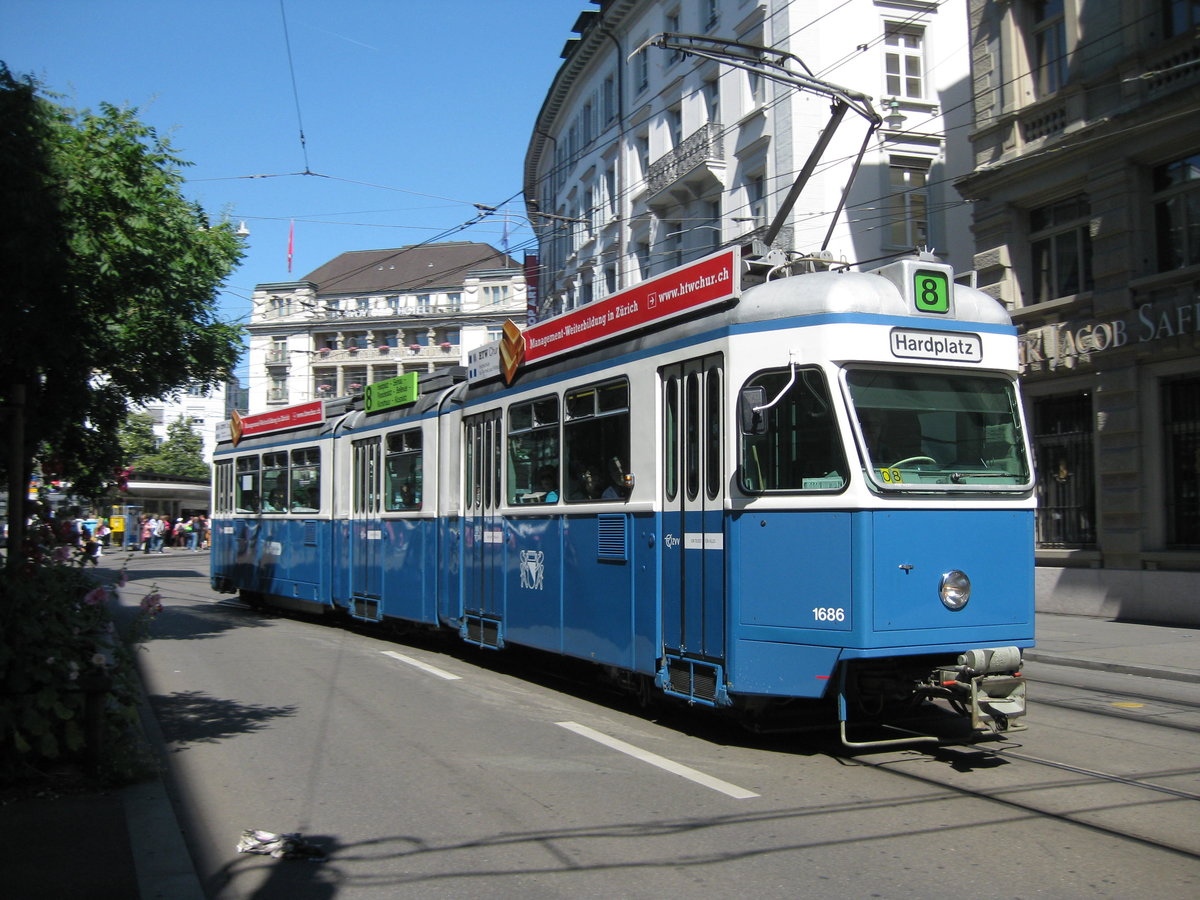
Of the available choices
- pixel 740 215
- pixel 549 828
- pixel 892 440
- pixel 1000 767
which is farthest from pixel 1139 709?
pixel 740 215

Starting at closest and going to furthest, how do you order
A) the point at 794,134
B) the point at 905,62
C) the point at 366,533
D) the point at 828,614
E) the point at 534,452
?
1. the point at 828,614
2. the point at 534,452
3. the point at 366,533
4. the point at 794,134
5. the point at 905,62

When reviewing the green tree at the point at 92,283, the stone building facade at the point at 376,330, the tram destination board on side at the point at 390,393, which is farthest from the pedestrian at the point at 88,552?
the stone building facade at the point at 376,330

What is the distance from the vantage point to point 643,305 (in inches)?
355

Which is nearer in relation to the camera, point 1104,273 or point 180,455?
point 1104,273

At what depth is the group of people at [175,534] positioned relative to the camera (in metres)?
52.7

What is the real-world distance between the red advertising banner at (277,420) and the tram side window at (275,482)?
51 cm

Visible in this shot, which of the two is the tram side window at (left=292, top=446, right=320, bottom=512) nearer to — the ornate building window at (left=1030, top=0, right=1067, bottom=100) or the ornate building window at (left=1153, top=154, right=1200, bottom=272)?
the ornate building window at (left=1153, top=154, right=1200, bottom=272)

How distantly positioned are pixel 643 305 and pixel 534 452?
2.30m

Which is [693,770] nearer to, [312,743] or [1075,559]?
[312,743]

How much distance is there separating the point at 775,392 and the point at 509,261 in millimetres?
71322

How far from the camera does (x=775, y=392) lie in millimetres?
7594

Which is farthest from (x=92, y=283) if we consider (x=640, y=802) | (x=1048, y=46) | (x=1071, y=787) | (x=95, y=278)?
(x=1048, y=46)

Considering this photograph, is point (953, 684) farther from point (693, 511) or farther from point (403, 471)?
point (403, 471)

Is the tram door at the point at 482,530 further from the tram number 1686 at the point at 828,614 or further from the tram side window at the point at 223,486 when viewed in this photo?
the tram side window at the point at 223,486
